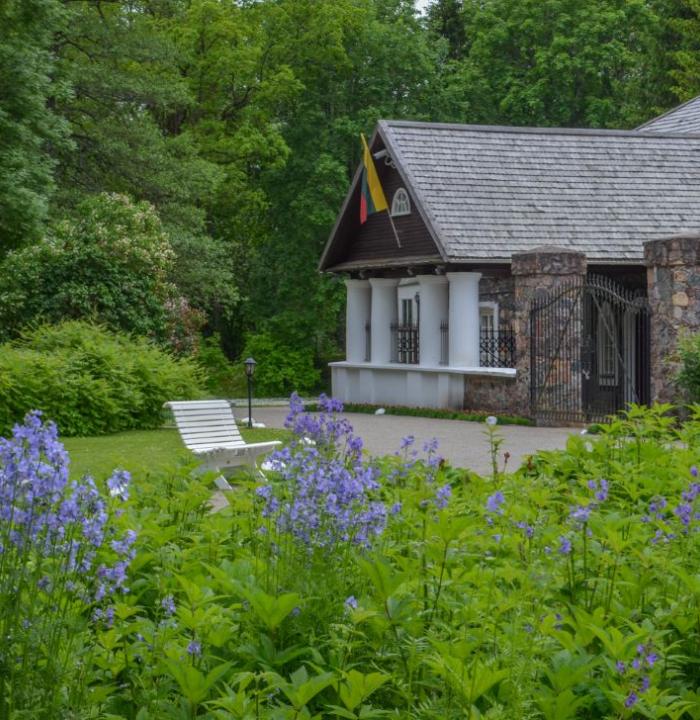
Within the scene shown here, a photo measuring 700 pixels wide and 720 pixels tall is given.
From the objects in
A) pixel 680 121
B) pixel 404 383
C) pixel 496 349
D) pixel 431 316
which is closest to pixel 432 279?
pixel 431 316

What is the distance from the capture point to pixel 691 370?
61.9ft

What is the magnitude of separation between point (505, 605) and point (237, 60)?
1473 inches

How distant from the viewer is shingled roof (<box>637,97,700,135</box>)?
3491 cm

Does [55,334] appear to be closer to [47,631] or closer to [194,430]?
[194,430]

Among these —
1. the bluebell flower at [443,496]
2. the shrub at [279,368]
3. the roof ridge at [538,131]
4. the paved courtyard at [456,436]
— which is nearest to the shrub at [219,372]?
the shrub at [279,368]

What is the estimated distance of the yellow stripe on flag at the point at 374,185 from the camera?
98.7 feet

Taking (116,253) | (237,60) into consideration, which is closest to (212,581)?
(116,253)

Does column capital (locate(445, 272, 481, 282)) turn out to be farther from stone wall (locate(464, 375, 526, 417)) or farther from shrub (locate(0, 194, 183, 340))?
shrub (locate(0, 194, 183, 340))

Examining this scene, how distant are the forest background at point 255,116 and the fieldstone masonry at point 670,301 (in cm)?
1163

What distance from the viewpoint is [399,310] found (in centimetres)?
3161

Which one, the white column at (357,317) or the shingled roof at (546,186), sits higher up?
the shingled roof at (546,186)

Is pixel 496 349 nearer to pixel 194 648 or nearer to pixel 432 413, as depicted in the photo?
pixel 432 413

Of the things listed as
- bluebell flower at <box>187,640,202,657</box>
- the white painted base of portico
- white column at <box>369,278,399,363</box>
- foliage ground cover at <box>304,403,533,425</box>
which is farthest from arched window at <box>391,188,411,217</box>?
bluebell flower at <box>187,640,202,657</box>

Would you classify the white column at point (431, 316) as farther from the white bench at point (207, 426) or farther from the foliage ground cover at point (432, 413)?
the white bench at point (207, 426)
